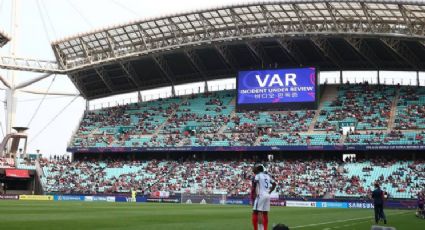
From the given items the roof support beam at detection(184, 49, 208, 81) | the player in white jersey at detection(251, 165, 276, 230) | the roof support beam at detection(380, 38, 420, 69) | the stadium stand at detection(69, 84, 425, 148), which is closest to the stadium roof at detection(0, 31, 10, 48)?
the stadium stand at detection(69, 84, 425, 148)

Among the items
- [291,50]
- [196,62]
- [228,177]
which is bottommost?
[228,177]

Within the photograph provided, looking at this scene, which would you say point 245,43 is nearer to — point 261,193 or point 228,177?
point 228,177

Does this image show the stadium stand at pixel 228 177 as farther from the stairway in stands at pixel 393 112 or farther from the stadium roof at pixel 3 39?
the stadium roof at pixel 3 39

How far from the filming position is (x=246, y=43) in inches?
2687

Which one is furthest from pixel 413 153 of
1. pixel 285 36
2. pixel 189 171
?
pixel 189 171

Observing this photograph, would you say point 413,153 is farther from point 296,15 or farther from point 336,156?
point 296,15

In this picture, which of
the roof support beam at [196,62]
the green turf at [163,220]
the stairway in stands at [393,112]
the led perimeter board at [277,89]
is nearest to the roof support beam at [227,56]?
the led perimeter board at [277,89]

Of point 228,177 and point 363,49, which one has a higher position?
point 363,49

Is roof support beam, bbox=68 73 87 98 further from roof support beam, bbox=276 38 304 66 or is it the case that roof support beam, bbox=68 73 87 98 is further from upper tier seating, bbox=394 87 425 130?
upper tier seating, bbox=394 87 425 130

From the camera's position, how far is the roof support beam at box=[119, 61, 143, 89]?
75644 millimetres

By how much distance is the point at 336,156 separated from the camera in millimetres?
68562

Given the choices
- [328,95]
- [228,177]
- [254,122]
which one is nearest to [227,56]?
[254,122]

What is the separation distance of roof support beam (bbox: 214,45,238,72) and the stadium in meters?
0.17

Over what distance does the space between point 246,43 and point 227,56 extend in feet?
21.1
